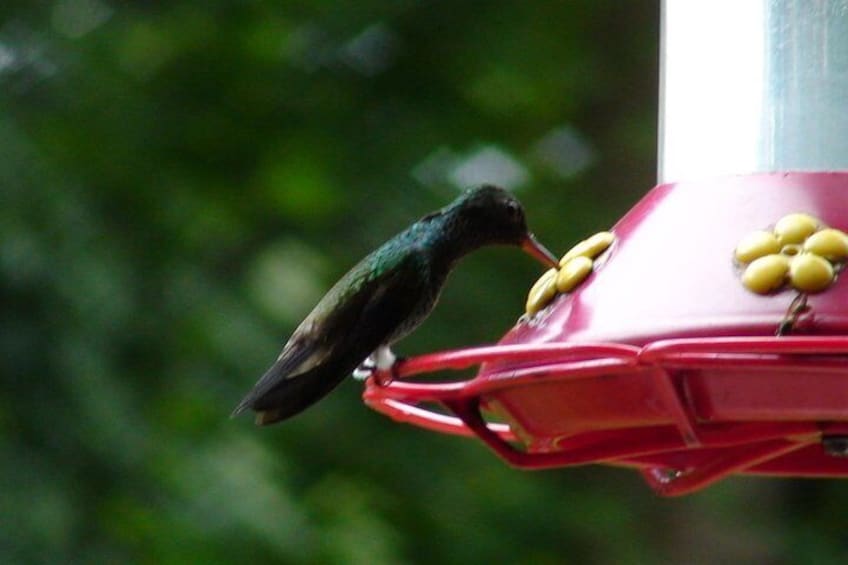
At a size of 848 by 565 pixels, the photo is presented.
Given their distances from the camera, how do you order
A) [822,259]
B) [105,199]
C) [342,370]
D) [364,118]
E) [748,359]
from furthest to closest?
[364,118], [105,199], [342,370], [822,259], [748,359]

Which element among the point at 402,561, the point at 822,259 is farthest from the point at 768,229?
the point at 402,561

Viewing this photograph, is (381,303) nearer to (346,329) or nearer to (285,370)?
(346,329)

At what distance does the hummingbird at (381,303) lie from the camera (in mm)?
3607

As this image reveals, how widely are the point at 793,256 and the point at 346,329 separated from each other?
3.62ft

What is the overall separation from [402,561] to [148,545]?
2.64 feet

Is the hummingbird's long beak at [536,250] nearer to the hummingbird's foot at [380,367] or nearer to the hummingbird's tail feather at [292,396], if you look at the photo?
the hummingbird's foot at [380,367]

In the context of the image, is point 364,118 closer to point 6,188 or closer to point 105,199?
point 105,199

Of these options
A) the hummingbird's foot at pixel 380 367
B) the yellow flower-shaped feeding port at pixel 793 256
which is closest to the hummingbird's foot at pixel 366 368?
the hummingbird's foot at pixel 380 367

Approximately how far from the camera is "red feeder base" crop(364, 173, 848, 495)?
9.16 ft

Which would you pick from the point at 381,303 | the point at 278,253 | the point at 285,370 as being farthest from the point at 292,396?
the point at 278,253

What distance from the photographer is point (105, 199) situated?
21.7ft

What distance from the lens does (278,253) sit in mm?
6594

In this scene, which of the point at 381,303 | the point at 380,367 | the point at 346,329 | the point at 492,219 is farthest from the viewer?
the point at 492,219

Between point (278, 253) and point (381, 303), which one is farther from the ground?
point (381, 303)
